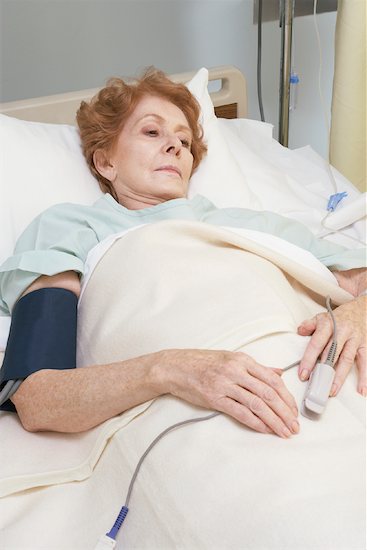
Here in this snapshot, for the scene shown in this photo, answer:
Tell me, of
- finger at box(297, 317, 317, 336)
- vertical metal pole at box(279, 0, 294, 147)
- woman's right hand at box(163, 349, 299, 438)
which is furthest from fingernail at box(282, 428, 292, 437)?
vertical metal pole at box(279, 0, 294, 147)

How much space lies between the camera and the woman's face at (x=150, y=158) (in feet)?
5.87

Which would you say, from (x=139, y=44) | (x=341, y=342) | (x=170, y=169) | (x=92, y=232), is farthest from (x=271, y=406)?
(x=139, y=44)

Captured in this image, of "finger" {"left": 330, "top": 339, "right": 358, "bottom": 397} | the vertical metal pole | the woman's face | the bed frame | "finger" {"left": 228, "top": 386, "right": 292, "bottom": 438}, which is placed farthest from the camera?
the vertical metal pole

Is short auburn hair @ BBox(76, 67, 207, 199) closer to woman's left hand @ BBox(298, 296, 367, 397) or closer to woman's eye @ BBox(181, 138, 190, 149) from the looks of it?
woman's eye @ BBox(181, 138, 190, 149)

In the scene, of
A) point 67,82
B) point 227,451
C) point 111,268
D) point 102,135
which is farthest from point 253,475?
point 67,82

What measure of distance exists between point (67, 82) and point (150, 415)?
2.18 m

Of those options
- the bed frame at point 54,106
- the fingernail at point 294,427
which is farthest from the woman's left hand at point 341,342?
the bed frame at point 54,106

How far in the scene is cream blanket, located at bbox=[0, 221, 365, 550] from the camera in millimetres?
987

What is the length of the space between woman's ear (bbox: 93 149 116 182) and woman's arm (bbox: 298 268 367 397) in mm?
774

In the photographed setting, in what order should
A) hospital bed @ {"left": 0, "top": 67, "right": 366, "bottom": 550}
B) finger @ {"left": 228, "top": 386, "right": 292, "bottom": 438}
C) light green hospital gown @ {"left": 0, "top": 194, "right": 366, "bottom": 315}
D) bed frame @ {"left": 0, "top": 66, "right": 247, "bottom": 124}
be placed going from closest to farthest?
hospital bed @ {"left": 0, "top": 67, "right": 366, "bottom": 550}, finger @ {"left": 228, "top": 386, "right": 292, "bottom": 438}, light green hospital gown @ {"left": 0, "top": 194, "right": 366, "bottom": 315}, bed frame @ {"left": 0, "top": 66, "right": 247, "bottom": 124}

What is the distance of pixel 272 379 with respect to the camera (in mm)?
1137

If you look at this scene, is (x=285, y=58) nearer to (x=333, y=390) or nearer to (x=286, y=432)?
(x=333, y=390)

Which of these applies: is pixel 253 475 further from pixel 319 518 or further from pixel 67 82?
pixel 67 82

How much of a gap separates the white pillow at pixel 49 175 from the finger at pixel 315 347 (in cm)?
82
